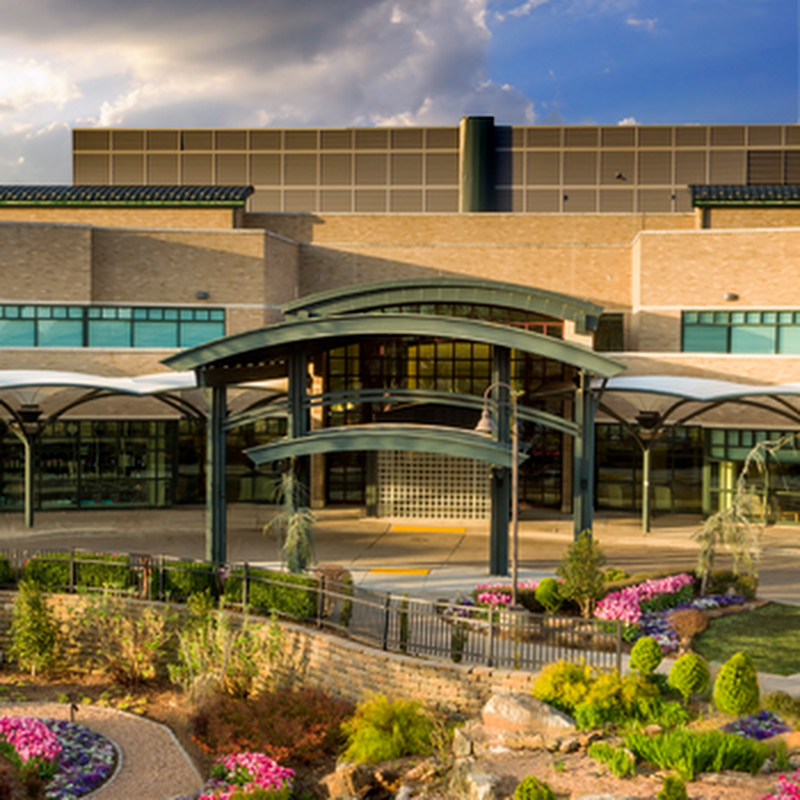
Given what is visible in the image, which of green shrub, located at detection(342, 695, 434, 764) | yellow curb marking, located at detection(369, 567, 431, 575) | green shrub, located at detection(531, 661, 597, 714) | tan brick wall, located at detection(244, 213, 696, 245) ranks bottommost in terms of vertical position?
green shrub, located at detection(342, 695, 434, 764)

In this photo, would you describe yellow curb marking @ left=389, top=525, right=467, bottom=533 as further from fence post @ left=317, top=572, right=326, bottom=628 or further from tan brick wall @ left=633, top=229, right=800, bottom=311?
tan brick wall @ left=633, top=229, right=800, bottom=311

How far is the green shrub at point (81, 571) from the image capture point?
760 inches

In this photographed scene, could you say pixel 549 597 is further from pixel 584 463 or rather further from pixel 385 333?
pixel 385 333

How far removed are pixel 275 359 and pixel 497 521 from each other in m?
7.48

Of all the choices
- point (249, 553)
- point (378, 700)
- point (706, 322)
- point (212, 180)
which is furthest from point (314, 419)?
point (212, 180)

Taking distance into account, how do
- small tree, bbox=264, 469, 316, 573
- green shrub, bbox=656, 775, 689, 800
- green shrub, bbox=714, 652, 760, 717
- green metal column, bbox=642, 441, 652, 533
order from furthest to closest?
green metal column, bbox=642, 441, 652, 533 → small tree, bbox=264, 469, 316, 573 → green shrub, bbox=714, 652, 760, 717 → green shrub, bbox=656, 775, 689, 800

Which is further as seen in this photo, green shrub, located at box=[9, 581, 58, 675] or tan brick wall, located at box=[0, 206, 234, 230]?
tan brick wall, located at box=[0, 206, 234, 230]

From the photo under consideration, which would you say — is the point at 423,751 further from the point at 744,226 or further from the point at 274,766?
the point at 744,226

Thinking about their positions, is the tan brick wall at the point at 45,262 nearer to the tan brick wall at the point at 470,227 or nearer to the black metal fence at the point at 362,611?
the tan brick wall at the point at 470,227

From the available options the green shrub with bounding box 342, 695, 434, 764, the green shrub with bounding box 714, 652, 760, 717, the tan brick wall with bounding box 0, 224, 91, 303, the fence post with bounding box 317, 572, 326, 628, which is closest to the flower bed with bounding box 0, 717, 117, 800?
the green shrub with bounding box 342, 695, 434, 764

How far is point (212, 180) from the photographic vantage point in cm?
4722

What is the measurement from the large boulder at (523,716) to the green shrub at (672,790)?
262cm

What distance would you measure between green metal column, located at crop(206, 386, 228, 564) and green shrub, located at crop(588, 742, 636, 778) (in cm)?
1168

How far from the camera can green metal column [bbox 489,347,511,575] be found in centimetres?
2020
